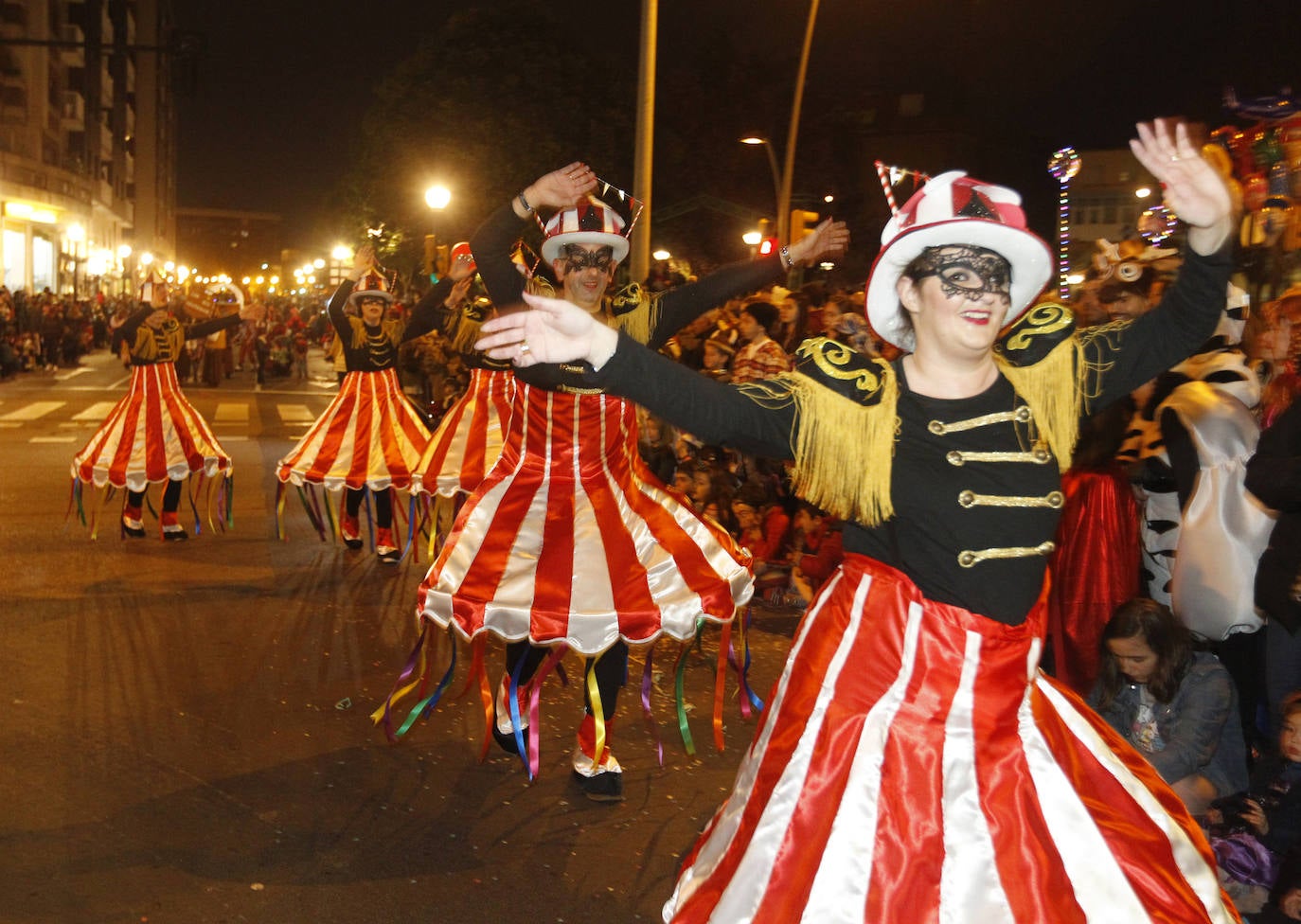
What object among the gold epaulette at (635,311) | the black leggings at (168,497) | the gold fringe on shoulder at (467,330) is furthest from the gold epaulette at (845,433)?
the black leggings at (168,497)

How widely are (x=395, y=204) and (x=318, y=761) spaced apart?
3417 cm

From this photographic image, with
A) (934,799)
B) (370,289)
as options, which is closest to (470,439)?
(370,289)

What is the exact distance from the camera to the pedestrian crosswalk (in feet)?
58.0

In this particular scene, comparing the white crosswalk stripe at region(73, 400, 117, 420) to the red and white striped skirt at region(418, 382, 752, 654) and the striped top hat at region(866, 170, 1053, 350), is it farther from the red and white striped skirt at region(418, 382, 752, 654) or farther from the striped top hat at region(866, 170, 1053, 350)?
the striped top hat at region(866, 170, 1053, 350)

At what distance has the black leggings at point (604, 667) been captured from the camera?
16.0 feet

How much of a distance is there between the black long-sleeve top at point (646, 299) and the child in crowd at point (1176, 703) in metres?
1.74

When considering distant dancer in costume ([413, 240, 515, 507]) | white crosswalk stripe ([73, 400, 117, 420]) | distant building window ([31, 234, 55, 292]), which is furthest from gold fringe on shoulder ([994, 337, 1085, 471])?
distant building window ([31, 234, 55, 292])

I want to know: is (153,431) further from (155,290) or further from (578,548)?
(578,548)

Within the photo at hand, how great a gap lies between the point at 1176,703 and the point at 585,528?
213 centimetres

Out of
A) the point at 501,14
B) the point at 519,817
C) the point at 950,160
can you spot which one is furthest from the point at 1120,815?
the point at 950,160

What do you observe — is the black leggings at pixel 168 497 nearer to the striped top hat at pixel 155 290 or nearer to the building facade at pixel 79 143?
the striped top hat at pixel 155 290

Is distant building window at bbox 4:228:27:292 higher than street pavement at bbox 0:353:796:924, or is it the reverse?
distant building window at bbox 4:228:27:292

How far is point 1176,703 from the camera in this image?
170 inches

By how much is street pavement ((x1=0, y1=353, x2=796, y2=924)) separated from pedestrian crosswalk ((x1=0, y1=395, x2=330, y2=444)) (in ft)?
30.7
